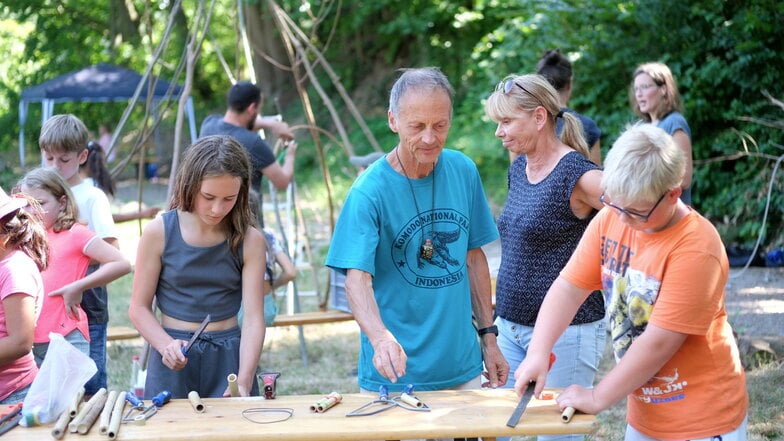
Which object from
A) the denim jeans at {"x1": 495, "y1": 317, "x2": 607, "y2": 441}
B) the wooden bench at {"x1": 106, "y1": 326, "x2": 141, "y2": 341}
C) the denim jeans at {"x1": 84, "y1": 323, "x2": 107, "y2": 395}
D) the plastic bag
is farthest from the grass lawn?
the plastic bag

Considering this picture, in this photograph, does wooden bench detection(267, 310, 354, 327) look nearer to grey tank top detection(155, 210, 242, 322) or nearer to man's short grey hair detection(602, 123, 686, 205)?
grey tank top detection(155, 210, 242, 322)

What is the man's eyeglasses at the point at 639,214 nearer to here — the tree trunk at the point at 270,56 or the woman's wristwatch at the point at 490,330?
the woman's wristwatch at the point at 490,330

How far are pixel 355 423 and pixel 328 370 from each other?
3546 mm

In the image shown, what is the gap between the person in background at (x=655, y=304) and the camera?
204 cm

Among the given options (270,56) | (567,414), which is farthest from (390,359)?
(270,56)

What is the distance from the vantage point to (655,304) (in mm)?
2117

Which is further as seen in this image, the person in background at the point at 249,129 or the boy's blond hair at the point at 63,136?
the person in background at the point at 249,129

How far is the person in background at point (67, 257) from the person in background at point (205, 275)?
591 millimetres

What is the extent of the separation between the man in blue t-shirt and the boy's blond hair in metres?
1.91

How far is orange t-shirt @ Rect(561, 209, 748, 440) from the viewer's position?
205cm

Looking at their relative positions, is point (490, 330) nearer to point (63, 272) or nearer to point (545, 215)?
point (545, 215)

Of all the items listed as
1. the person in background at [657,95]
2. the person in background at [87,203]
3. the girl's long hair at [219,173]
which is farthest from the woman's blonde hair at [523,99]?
the person in background at [657,95]

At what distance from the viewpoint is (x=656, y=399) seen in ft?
7.23

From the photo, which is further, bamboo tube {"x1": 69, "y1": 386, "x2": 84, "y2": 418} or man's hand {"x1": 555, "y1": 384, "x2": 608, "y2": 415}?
bamboo tube {"x1": 69, "y1": 386, "x2": 84, "y2": 418}
